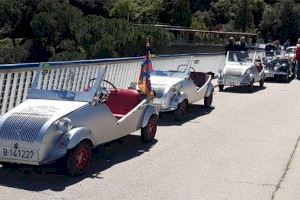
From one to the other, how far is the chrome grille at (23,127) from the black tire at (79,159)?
482mm

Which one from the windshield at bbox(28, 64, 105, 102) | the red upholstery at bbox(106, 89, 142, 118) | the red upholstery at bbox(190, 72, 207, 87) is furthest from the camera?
the red upholstery at bbox(190, 72, 207, 87)

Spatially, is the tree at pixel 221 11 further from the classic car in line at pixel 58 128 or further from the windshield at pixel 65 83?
the classic car in line at pixel 58 128

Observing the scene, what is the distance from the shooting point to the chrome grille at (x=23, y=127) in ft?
20.7

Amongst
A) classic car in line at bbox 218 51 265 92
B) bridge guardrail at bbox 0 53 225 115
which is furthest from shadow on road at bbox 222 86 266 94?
bridge guardrail at bbox 0 53 225 115

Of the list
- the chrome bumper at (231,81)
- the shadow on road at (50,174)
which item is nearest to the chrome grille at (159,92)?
the shadow on road at (50,174)

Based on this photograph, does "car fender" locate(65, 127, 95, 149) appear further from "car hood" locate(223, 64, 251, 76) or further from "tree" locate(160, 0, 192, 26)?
"tree" locate(160, 0, 192, 26)

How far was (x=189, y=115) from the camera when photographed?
39.4 feet

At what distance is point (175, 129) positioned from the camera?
1027cm

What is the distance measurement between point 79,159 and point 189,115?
565 centimetres

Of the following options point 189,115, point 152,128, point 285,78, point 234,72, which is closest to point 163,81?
point 189,115

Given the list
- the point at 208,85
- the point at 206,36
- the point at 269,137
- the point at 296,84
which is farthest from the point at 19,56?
the point at 269,137

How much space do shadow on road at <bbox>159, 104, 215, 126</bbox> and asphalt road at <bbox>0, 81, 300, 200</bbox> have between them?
0.13 ft

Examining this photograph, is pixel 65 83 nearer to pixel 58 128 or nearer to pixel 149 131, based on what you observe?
pixel 149 131

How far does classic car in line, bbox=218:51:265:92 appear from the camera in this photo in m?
17.1
